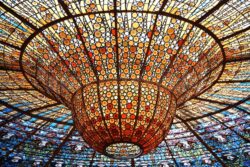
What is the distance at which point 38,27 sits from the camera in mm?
8016

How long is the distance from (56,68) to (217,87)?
5.27 meters

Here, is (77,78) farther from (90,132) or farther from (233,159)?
(233,159)

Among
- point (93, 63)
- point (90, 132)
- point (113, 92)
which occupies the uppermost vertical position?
point (93, 63)

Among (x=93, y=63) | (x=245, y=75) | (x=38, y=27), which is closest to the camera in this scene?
(x=38, y=27)

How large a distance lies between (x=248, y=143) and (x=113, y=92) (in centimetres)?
722

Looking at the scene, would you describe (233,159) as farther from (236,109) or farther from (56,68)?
(56,68)

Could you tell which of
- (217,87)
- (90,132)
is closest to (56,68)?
(90,132)

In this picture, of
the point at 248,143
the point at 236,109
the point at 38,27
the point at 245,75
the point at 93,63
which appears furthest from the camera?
the point at 248,143

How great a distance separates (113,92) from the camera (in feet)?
29.2

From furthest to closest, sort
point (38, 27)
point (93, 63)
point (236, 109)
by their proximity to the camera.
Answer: point (236, 109)
point (93, 63)
point (38, 27)

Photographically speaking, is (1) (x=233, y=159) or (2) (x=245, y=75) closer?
(2) (x=245, y=75)

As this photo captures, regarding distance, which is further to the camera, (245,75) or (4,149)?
(4,149)

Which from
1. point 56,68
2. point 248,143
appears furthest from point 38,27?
point 248,143

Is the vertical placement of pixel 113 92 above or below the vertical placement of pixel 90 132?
above
